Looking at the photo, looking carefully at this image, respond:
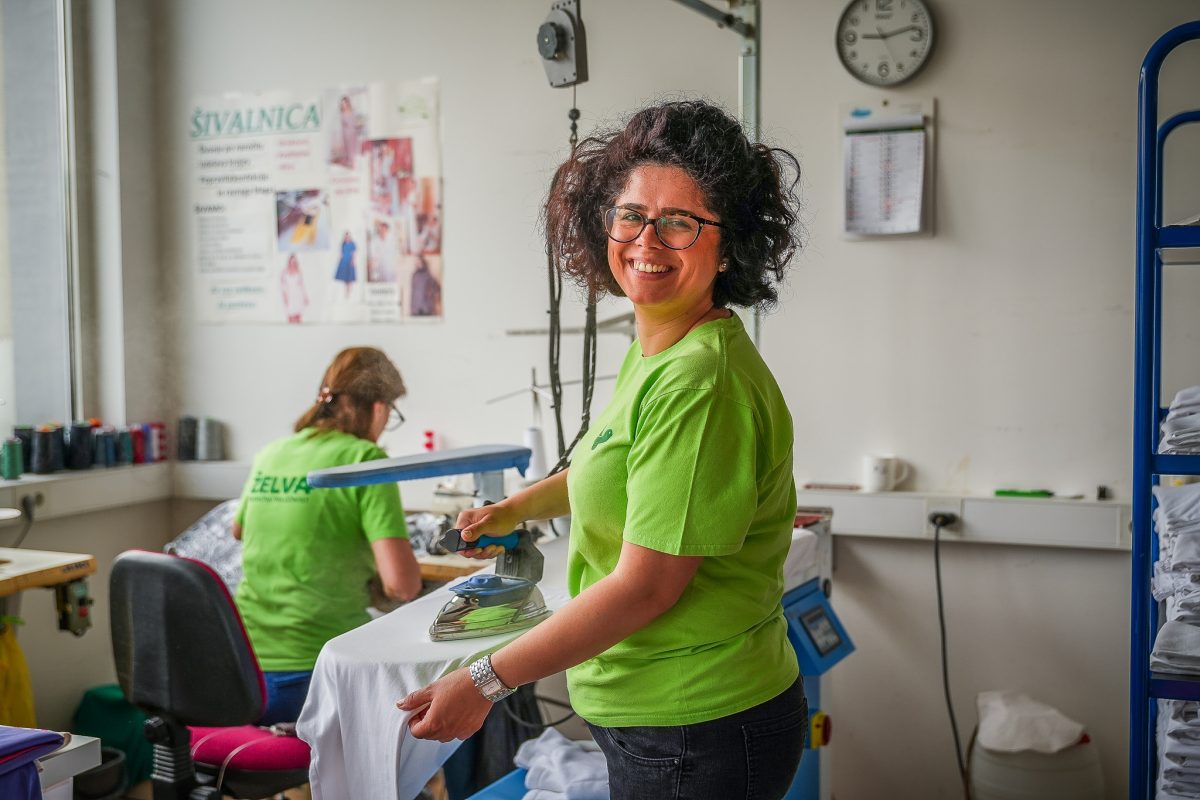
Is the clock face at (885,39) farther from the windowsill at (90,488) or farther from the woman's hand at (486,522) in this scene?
the windowsill at (90,488)

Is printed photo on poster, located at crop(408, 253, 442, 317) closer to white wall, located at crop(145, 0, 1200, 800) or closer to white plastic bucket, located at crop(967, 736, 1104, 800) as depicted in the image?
white wall, located at crop(145, 0, 1200, 800)

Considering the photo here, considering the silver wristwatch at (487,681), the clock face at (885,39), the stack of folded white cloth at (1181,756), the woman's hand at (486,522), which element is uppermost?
the clock face at (885,39)

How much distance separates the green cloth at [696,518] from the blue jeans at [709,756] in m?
0.02

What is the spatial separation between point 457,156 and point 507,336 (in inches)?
21.3

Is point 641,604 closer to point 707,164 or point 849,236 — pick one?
point 707,164

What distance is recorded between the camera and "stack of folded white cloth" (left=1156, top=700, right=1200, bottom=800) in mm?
1659

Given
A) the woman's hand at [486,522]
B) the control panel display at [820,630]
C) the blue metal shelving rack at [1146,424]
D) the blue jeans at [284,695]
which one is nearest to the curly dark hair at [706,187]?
the woman's hand at [486,522]

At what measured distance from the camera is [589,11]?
300cm

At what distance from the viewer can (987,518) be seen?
8.64 feet

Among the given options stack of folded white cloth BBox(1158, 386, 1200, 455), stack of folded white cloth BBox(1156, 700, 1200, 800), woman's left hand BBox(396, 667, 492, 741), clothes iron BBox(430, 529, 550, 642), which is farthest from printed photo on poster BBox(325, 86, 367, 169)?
stack of folded white cloth BBox(1156, 700, 1200, 800)

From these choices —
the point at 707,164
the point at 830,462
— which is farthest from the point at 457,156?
the point at 707,164

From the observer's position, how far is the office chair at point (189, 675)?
77.5 inches

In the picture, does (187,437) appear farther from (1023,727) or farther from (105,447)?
(1023,727)

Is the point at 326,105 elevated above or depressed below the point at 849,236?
above
